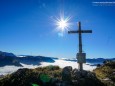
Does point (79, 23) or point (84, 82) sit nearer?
point (84, 82)

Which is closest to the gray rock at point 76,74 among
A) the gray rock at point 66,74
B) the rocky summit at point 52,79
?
the rocky summit at point 52,79

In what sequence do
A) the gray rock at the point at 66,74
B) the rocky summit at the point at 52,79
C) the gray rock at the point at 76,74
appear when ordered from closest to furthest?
1. the rocky summit at the point at 52,79
2. the gray rock at the point at 66,74
3. the gray rock at the point at 76,74

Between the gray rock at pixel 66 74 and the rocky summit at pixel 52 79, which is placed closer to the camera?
the rocky summit at pixel 52 79

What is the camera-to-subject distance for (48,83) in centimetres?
2078

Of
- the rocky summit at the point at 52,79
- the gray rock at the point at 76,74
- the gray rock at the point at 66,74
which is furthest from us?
the gray rock at the point at 76,74

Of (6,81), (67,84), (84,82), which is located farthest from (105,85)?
(6,81)

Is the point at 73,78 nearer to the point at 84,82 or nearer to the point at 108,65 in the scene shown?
the point at 84,82

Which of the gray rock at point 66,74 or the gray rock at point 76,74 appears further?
the gray rock at point 76,74

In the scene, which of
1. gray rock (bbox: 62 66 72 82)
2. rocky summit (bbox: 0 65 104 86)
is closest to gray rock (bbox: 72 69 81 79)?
rocky summit (bbox: 0 65 104 86)

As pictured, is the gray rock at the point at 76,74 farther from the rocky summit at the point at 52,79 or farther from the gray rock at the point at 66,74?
the gray rock at the point at 66,74

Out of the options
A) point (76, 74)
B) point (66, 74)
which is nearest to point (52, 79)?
point (66, 74)

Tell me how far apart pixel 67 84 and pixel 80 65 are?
4.39 m

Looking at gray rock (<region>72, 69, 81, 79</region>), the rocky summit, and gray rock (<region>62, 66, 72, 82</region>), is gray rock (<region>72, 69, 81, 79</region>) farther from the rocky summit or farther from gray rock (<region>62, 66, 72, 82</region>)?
gray rock (<region>62, 66, 72, 82</region>)

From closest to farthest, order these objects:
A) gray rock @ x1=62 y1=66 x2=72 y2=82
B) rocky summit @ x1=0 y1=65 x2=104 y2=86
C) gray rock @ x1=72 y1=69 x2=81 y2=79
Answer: rocky summit @ x1=0 y1=65 x2=104 y2=86, gray rock @ x1=62 y1=66 x2=72 y2=82, gray rock @ x1=72 y1=69 x2=81 y2=79
